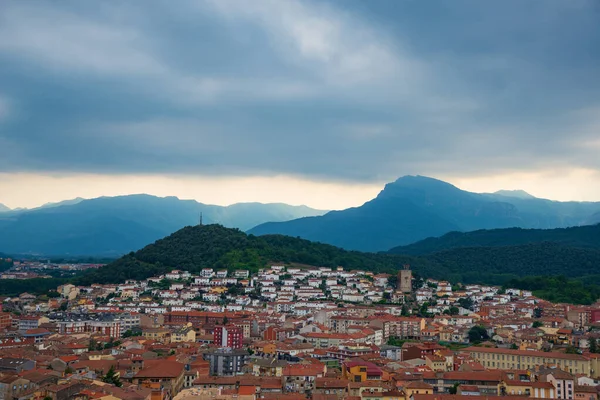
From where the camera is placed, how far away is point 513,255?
11619cm

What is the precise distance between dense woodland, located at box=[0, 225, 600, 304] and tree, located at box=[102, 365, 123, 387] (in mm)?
45295

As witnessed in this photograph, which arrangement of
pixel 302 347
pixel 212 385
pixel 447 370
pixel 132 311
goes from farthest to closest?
pixel 132 311, pixel 302 347, pixel 447 370, pixel 212 385

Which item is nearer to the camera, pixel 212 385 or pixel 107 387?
pixel 107 387

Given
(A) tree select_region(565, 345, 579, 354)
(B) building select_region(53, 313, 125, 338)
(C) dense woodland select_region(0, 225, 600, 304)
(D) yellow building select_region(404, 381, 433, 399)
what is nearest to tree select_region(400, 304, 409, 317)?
(A) tree select_region(565, 345, 579, 354)

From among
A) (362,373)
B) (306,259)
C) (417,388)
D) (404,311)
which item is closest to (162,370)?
(362,373)

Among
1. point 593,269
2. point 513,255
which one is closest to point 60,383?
point 593,269

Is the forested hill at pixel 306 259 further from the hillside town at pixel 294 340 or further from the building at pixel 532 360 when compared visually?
the building at pixel 532 360

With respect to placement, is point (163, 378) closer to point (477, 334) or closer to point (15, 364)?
point (15, 364)

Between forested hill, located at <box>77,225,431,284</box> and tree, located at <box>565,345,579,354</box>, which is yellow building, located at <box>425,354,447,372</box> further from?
forested hill, located at <box>77,225,431,284</box>

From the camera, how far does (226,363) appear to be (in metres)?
38.2

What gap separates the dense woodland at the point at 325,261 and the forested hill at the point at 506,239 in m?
25.8

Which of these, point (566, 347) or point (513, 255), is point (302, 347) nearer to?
point (566, 347)

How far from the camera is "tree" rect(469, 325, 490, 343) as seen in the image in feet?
168

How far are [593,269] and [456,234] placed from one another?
240 ft
